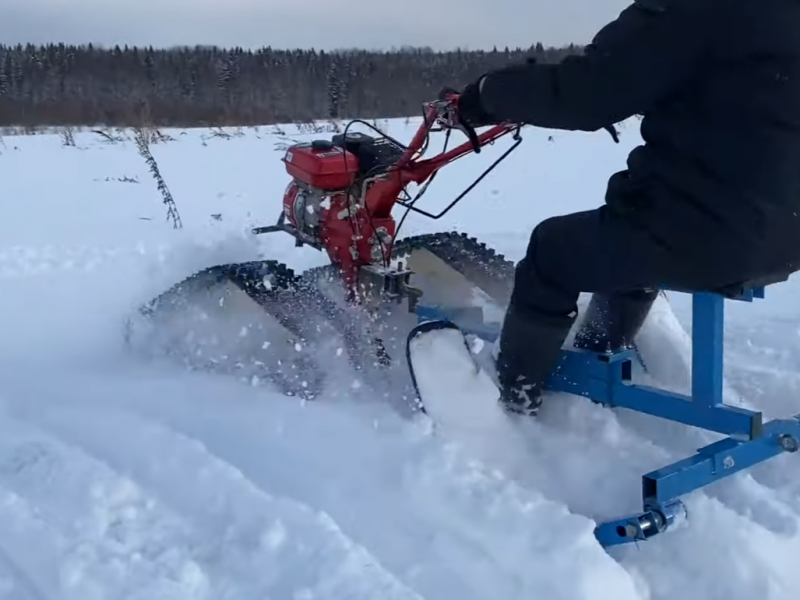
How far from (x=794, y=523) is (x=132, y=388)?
253 cm

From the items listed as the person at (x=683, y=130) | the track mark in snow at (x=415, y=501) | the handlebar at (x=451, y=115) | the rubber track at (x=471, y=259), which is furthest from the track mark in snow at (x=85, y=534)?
the rubber track at (x=471, y=259)

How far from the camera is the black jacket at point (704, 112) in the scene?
8.25 feet

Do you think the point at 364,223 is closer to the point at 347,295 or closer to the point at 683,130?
the point at 347,295

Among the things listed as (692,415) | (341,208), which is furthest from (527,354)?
(341,208)

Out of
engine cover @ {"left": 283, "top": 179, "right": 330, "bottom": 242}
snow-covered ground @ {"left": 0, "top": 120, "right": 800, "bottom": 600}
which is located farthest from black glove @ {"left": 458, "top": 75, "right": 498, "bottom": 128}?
engine cover @ {"left": 283, "top": 179, "right": 330, "bottom": 242}

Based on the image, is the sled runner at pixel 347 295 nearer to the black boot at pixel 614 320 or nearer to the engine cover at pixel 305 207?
the engine cover at pixel 305 207

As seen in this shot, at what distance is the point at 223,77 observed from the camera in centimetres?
5794

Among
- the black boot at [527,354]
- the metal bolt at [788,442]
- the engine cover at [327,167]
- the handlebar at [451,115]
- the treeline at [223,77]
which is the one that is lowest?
the metal bolt at [788,442]

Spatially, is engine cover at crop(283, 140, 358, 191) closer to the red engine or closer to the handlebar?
the red engine

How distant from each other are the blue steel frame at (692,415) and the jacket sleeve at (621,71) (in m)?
0.67

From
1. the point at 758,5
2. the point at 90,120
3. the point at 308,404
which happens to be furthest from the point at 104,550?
the point at 90,120

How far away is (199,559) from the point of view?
2619mm

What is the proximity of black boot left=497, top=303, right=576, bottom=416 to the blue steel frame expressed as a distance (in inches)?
5.3

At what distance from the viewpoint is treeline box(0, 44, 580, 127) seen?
43750 mm
